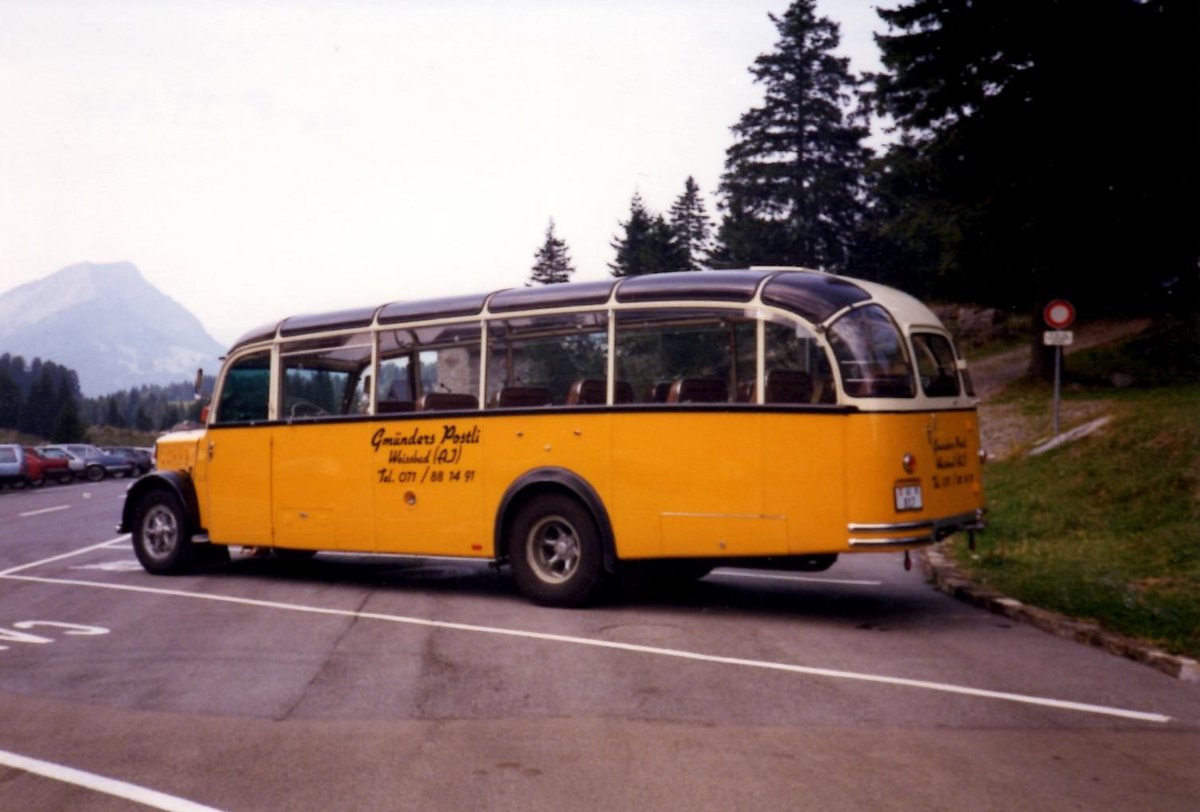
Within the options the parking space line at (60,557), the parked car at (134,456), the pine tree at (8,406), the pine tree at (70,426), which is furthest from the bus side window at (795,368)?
the pine tree at (8,406)

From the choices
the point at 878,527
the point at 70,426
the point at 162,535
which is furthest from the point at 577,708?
the point at 70,426

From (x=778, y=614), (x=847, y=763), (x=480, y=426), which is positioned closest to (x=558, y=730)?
(x=847, y=763)

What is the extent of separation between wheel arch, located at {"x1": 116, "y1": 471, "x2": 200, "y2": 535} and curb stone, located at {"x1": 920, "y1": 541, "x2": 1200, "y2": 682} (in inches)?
325

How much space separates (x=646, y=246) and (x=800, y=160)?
9236 millimetres

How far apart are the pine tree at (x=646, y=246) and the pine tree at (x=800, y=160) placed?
Answer: 359cm

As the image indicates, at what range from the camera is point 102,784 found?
529cm

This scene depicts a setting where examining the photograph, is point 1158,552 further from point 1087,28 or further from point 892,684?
point 1087,28

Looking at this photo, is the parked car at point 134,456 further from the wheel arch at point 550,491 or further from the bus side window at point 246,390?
the wheel arch at point 550,491

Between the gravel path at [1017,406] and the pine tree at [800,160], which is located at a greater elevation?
the pine tree at [800,160]

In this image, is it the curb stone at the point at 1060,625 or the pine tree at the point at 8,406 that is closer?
the curb stone at the point at 1060,625

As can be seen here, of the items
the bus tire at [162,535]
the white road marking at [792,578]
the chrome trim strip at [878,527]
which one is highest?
the chrome trim strip at [878,527]

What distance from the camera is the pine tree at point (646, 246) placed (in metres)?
59.4

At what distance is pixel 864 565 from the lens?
14.8 metres

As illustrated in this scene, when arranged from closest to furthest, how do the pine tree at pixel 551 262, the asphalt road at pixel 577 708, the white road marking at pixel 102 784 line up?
the white road marking at pixel 102 784 → the asphalt road at pixel 577 708 → the pine tree at pixel 551 262
